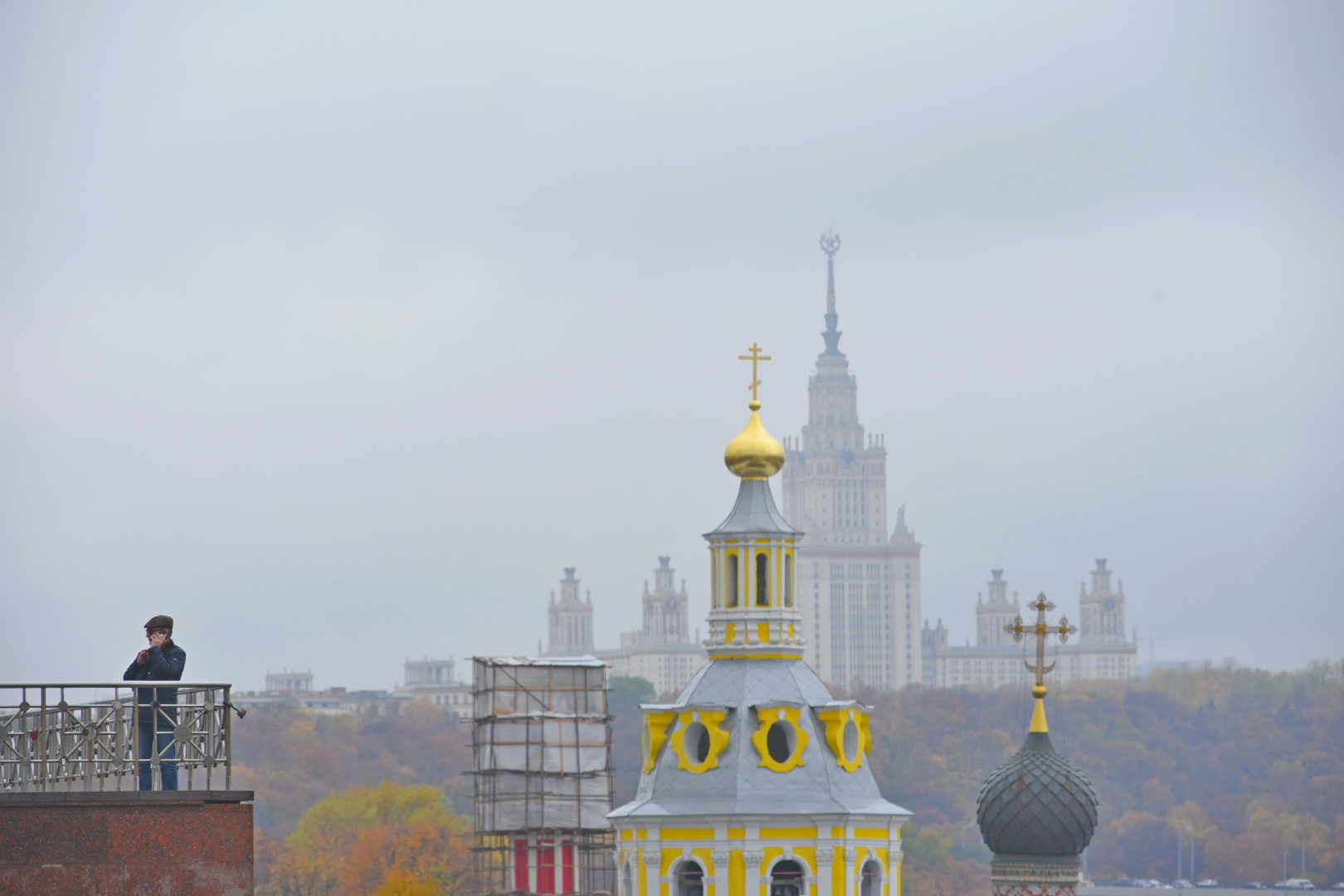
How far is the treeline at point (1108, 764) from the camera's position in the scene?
14150 cm

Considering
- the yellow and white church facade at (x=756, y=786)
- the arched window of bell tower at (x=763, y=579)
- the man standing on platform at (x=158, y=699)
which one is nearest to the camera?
the man standing on platform at (x=158, y=699)

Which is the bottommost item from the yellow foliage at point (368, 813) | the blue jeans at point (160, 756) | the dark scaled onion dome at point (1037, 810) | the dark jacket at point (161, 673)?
the yellow foliage at point (368, 813)

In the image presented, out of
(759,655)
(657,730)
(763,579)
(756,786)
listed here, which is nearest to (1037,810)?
(756,786)

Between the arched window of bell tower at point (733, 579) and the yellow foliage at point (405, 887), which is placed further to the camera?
the yellow foliage at point (405, 887)

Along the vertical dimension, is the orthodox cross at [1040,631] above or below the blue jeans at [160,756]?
above

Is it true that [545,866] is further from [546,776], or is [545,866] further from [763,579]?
[763,579]

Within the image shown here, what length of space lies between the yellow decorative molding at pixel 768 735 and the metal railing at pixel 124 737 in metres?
27.5

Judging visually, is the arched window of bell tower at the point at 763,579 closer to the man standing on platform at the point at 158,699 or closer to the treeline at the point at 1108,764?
the man standing on platform at the point at 158,699

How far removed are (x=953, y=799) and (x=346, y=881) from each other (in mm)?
54311

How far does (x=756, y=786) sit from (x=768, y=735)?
101 cm

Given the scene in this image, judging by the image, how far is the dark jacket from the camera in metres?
26.5

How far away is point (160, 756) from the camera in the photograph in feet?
86.9

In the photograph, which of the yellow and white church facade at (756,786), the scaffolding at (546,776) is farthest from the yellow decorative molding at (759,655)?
the scaffolding at (546,776)

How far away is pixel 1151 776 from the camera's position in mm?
167875
